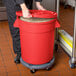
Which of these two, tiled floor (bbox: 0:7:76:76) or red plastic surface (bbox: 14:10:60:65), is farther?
tiled floor (bbox: 0:7:76:76)

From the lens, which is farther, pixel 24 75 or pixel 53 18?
pixel 24 75

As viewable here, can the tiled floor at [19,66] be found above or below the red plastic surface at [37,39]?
below

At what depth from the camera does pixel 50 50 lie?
1888 millimetres

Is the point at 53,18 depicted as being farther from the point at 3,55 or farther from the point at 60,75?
the point at 3,55

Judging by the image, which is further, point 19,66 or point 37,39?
point 19,66

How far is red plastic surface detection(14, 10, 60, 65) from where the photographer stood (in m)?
1.68

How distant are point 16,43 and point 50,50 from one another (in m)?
0.52

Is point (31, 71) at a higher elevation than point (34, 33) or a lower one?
lower

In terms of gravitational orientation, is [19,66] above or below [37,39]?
below

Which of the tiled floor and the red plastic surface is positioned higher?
the red plastic surface

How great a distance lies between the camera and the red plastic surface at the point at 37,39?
168 centimetres

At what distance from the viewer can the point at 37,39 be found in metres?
1.73

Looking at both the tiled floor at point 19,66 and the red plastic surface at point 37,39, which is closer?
the red plastic surface at point 37,39

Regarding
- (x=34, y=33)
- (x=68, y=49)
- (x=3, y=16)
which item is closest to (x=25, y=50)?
(x=34, y=33)
